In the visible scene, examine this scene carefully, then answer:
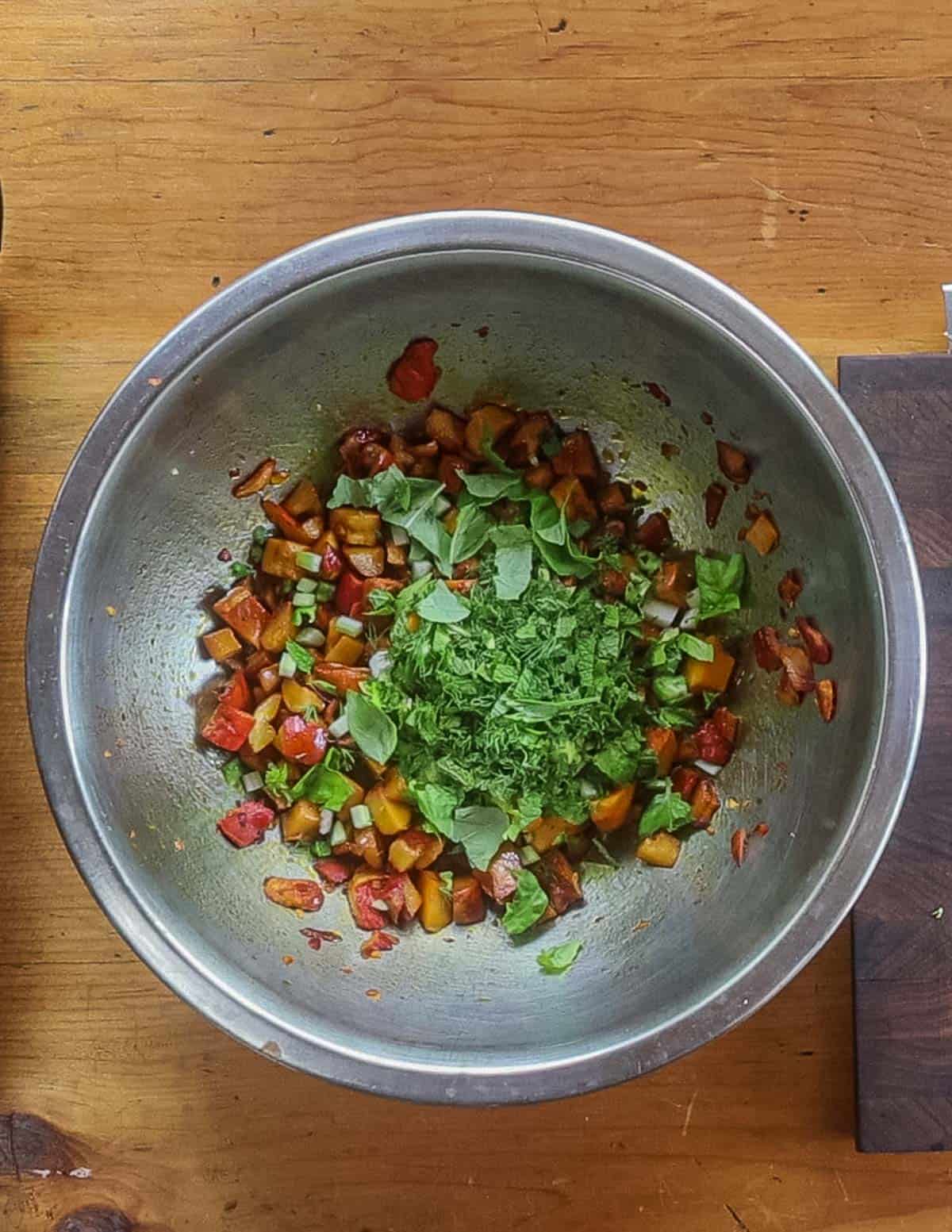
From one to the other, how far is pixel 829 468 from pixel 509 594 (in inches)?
15.5

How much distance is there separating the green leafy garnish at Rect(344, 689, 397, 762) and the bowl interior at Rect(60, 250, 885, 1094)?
0.17 m

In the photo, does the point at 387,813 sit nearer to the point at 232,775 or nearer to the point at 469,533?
the point at 232,775

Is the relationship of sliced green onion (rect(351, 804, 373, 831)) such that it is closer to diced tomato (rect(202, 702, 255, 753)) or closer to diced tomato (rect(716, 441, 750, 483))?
diced tomato (rect(202, 702, 255, 753))

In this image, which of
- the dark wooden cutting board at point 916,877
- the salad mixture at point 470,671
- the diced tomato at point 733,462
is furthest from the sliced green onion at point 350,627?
the dark wooden cutting board at point 916,877

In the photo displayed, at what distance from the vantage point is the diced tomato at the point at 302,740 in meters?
1.40

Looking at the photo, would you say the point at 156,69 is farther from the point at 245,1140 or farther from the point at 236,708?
the point at 245,1140

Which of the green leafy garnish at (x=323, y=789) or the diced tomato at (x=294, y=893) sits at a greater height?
the green leafy garnish at (x=323, y=789)

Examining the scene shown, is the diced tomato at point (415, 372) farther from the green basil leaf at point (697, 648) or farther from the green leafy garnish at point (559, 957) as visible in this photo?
the green leafy garnish at point (559, 957)

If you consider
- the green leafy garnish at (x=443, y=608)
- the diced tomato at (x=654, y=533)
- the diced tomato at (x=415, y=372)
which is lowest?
the green leafy garnish at (x=443, y=608)

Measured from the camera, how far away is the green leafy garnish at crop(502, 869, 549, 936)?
54.1 inches

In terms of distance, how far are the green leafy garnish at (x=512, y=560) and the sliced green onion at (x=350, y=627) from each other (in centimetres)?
17

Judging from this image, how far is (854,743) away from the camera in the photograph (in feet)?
3.88

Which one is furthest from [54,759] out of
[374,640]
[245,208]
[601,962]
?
[245,208]

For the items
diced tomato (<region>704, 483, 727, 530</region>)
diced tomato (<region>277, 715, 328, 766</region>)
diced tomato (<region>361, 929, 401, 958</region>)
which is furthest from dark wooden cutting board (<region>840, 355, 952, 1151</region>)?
diced tomato (<region>277, 715, 328, 766</region>)
